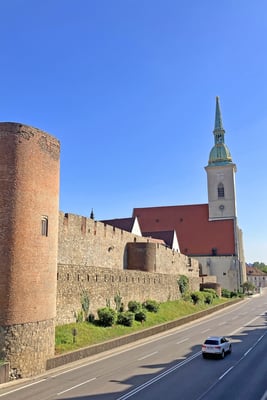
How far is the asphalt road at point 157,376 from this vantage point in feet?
52.1

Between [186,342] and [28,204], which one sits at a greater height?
[28,204]

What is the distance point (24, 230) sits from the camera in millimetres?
20750

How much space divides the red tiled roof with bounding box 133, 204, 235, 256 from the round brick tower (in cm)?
6262

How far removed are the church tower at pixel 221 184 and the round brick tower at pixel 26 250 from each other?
67105mm

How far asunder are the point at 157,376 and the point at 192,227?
67.0 m

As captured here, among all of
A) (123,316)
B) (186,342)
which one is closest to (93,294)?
(123,316)

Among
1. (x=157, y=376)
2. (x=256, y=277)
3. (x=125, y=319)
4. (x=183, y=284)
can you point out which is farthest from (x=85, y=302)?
(x=256, y=277)

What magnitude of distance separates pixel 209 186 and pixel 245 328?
55807 mm

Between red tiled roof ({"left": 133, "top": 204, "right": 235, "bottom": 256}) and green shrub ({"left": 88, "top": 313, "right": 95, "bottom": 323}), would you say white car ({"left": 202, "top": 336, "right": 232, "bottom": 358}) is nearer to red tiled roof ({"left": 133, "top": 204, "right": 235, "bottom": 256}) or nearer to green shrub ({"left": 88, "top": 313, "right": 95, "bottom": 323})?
green shrub ({"left": 88, "top": 313, "right": 95, "bottom": 323})

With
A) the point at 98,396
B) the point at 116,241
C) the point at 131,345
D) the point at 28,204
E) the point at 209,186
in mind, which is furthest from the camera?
the point at 209,186

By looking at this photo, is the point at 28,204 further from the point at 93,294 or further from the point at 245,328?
the point at 245,328

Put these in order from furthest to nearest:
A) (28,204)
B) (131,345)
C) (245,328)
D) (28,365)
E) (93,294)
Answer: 1. (245,328)
2. (93,294)
3. (131,345)
4. (28,204)
5. (28,365)

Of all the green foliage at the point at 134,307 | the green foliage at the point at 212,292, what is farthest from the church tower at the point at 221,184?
the green foliage at the point at 134,307

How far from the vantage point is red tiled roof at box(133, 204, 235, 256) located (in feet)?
268
